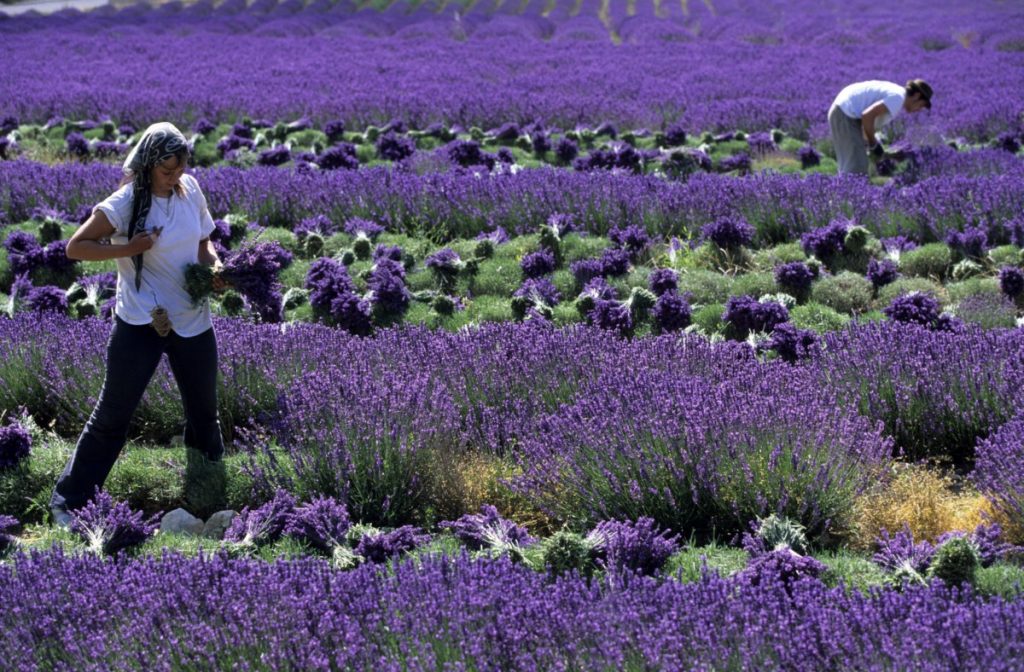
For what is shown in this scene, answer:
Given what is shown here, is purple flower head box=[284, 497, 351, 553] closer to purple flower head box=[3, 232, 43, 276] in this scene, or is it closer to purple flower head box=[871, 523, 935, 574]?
purple flower head box=[871, 523, 935, 574]

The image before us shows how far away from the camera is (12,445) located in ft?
16.1

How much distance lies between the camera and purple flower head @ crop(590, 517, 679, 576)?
12.1 ft

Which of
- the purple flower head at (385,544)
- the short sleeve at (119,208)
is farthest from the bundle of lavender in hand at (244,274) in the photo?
the purple flower head at (385,544)

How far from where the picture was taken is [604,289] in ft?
22.3

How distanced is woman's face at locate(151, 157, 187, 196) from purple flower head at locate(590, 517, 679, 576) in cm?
223

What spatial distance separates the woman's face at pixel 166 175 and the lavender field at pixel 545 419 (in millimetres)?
402

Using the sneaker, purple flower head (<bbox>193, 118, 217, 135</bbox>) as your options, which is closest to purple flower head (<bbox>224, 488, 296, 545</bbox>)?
the sneaker

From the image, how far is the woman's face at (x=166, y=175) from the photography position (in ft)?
14.1

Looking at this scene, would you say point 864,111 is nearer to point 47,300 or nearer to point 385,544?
point 47,300

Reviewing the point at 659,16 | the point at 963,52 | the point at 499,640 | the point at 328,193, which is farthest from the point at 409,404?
the point at 659,16

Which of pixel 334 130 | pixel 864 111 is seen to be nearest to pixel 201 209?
pixel 864 111

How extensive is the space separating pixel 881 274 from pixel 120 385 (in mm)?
4815

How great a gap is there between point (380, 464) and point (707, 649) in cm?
183

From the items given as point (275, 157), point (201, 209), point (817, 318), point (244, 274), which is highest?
point (201, 209)
